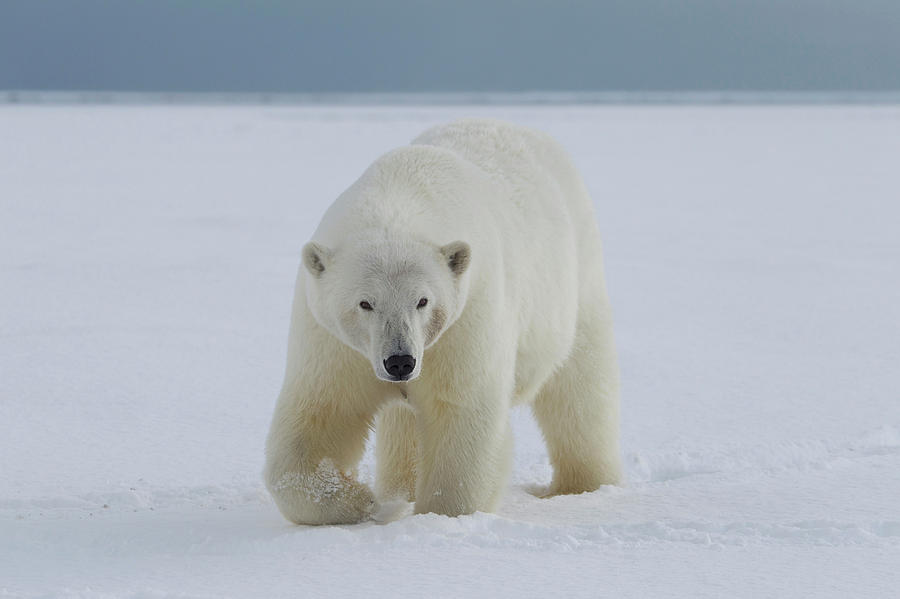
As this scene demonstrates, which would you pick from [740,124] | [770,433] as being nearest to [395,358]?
[770,433]

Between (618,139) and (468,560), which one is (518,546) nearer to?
(468,560)

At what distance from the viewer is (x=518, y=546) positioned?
9.29 ft

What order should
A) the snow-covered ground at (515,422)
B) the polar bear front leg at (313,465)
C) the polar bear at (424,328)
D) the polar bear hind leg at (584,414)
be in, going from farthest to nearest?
the polar bear hind leg at (584,414), the polar bear front leg at (313,465), the polar bear at (424,328), the snow-covered ground at (515,422)

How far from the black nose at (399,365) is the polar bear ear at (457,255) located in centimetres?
33

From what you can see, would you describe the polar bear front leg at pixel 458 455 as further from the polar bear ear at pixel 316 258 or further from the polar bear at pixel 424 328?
the polar bear ear at pixel 316 258

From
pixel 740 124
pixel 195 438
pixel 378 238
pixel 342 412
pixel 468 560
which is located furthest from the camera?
pixel 740 124

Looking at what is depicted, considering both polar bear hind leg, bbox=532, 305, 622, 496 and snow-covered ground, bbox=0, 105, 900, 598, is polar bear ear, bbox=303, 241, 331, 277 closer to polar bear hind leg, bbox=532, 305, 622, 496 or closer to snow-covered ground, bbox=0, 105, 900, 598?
snow-covered ground, bbox=0, 105, 900, 598

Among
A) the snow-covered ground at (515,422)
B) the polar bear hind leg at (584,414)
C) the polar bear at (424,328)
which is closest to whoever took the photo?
the snow-covered ground at (515,422)

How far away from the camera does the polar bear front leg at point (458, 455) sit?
313cm

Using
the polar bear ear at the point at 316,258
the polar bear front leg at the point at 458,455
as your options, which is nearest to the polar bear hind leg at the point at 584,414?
the polar bear front leg at the point at 458,455

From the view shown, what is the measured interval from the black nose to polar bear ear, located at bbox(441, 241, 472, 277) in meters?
0.33

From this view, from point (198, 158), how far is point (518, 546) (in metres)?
13.7

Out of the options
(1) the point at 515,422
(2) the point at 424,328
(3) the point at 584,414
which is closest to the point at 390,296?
(2) the point at 424,328

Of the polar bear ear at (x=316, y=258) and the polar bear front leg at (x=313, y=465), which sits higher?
the polar bear ear at (x=316, y=258)
